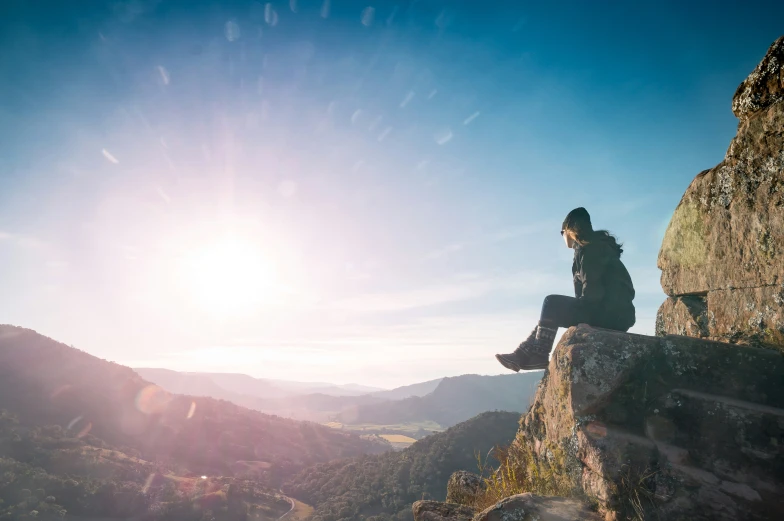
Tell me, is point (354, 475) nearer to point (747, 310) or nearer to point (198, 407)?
point (198, 407)

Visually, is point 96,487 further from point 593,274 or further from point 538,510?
point 593,274

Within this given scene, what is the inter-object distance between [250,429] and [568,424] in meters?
112

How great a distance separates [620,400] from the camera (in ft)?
13.0

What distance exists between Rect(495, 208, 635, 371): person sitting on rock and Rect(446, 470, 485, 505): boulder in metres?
2.22

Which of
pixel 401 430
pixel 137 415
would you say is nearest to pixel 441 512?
pixel 137 415

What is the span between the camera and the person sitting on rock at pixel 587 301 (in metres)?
5.58

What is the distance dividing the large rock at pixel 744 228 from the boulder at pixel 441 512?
377cm

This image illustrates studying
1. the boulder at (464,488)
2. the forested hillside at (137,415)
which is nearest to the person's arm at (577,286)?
the boulder at (464,488)

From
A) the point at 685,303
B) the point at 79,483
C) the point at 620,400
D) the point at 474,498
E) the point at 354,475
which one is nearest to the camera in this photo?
the point at 620,400

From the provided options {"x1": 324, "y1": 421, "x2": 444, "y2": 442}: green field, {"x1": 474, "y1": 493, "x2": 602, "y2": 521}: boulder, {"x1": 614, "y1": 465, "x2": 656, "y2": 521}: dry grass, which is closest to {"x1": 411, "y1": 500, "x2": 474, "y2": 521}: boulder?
{"x1": 474, "y1": 493, "x2": 602, "y2": 521}: boulder

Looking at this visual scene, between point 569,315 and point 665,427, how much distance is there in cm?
217

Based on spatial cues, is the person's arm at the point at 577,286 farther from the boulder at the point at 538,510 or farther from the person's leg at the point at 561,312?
the boulder at the point at 538,510

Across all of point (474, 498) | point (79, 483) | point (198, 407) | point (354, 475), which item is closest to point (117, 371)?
point (198, 407)

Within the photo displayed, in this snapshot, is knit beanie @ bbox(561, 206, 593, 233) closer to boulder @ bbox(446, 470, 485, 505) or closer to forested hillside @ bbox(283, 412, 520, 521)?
boulder @ bbox(446, 470, 485, 505)
